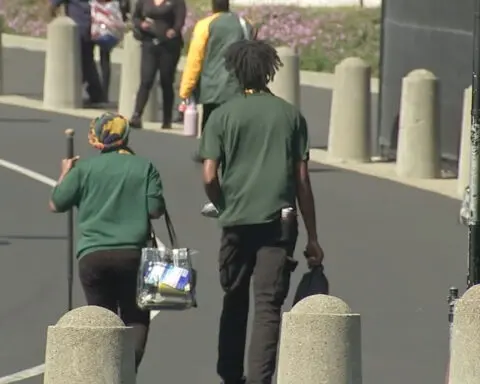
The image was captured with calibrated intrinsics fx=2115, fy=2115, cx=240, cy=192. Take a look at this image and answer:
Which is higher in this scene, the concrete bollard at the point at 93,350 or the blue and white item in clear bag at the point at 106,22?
the blue and white item in clear bag at the point at 106,22

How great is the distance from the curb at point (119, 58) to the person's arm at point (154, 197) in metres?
13.8

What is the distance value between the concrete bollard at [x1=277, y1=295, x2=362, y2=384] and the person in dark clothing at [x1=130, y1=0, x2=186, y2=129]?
39.8 feet

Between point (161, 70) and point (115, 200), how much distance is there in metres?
10.9

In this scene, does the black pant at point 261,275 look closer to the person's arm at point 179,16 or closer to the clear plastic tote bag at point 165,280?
the clear plastic tote bag at point 165,280

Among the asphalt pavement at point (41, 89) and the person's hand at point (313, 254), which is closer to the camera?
the person's hand at point (313, 254)

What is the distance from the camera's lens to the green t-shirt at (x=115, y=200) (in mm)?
10117

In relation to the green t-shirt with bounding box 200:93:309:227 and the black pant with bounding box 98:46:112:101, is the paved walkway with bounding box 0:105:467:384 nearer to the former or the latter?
the green t-shirt with bounding box 200:93:309:227

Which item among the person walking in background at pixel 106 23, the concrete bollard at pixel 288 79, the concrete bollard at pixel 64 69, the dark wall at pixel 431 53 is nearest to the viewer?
the dark wall at pixel 431 53

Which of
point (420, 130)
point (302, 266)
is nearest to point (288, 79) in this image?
point (420, 130)

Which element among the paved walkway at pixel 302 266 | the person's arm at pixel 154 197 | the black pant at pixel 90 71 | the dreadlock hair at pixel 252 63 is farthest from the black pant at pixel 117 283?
the black pant at pixel 90 71

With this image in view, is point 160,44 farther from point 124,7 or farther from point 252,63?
point 252,63

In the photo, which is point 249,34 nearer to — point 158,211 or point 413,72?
point 413,72

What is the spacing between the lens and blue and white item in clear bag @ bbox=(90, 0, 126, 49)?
2314 cm

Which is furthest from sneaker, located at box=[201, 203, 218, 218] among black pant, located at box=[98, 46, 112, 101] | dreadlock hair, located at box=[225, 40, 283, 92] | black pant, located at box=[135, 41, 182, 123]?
black pant, located at box=[98, 46, 112, 101]
